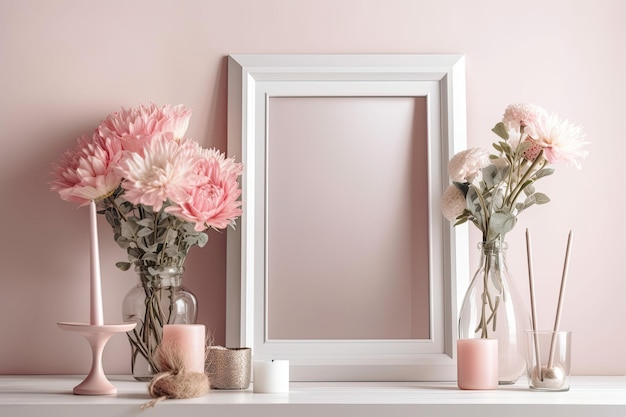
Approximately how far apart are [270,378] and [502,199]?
0.49 metres

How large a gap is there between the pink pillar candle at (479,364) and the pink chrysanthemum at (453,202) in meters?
0.23

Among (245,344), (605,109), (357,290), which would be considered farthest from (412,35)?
(245,344)

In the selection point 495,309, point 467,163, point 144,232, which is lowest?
point 495,309

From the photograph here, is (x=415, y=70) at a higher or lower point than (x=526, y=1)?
lower

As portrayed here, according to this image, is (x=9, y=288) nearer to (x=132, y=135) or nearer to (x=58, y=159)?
(x=58, y=159)

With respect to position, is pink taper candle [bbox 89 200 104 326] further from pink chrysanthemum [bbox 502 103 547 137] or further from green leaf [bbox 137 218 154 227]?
pink chrysanthemum [bbox 502 103 547 137]

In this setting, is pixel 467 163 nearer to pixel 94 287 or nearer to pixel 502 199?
pixel 502 199

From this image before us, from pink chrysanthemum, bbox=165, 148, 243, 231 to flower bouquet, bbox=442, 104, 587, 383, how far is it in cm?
36

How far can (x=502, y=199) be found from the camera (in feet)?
4.04

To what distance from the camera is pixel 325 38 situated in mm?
1368

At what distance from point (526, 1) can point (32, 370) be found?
1129 mm

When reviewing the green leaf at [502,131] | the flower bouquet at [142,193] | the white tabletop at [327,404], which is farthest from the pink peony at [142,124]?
the green leaf at [502,131]

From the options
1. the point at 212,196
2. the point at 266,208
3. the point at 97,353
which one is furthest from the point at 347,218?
the point at 97,353

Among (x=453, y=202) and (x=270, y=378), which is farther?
(x=453, y=202)
